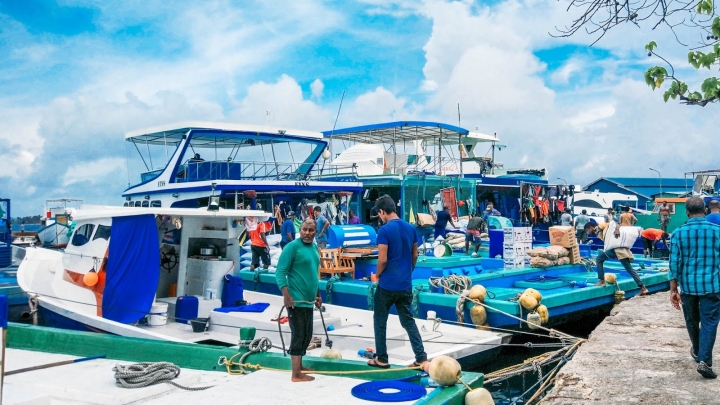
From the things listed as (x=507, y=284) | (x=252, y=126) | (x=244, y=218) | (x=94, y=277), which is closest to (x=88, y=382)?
(x=94, y=277)

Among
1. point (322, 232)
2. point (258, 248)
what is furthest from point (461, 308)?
point (258, 248)

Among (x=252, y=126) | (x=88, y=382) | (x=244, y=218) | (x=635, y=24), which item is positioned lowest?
(x=88, y=382)

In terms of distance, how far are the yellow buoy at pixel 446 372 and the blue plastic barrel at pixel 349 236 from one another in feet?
27.1

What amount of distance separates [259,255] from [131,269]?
501cm

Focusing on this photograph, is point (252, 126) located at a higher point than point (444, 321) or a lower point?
higher

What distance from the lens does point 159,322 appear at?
30.7 feet

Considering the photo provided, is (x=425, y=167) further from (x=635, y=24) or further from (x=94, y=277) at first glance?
(x=635, y=24)

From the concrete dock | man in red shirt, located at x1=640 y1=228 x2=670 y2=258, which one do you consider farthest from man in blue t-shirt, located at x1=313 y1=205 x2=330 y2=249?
man in red shirt, located at x1=640 y1=228 x2=670 y2=258

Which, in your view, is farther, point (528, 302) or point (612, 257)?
point (612, 257)

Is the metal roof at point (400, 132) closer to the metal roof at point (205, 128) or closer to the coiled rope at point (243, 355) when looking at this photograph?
the metal roof at point (205, 128)

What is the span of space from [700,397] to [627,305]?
17.3 ft

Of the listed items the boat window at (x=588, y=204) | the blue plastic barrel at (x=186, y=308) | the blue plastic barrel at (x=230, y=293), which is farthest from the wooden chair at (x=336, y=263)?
the boat window at (x=588, y=204)

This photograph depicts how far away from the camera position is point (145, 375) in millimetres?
5527

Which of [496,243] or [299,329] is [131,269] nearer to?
[299,329]
